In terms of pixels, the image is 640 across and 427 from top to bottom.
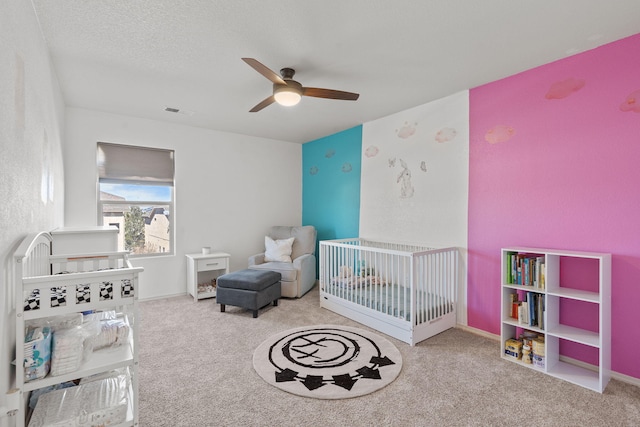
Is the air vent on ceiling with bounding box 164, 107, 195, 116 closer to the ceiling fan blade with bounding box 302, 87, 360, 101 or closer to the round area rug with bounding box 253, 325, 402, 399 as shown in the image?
the ceiling fan blade with bounding box 302, 87, 360, 101

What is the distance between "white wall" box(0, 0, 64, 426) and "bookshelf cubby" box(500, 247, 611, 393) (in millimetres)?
3016

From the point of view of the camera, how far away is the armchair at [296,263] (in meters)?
4.13

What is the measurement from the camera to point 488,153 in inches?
114

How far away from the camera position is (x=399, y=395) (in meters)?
2.01

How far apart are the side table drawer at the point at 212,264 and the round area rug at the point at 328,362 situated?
166 cm

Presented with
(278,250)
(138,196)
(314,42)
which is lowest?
(278,250)

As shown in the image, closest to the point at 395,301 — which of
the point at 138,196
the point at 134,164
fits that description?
the point at 138,196

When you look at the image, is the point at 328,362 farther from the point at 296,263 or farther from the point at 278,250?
the point at 278,250

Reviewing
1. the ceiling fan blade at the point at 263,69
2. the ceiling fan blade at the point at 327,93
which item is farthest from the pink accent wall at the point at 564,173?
the ceiling fan blade at the point at 263,69

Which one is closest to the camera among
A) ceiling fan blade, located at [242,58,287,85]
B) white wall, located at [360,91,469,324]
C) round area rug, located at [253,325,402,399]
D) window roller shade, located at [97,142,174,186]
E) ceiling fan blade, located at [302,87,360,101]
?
ceiling fan blade, located at [242,58,287,85]

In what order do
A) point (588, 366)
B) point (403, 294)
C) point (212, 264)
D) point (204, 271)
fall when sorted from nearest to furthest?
point (588, 366)
point (403, 294)
point (212, 264)
point (204, 271)

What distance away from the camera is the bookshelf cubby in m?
2.16

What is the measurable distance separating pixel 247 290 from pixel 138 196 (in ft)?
6.58

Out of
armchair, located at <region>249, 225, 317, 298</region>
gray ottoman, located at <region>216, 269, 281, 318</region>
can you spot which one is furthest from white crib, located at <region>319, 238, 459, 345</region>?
gray ottoman, located at <region>216, 269, 281, 318</region>
